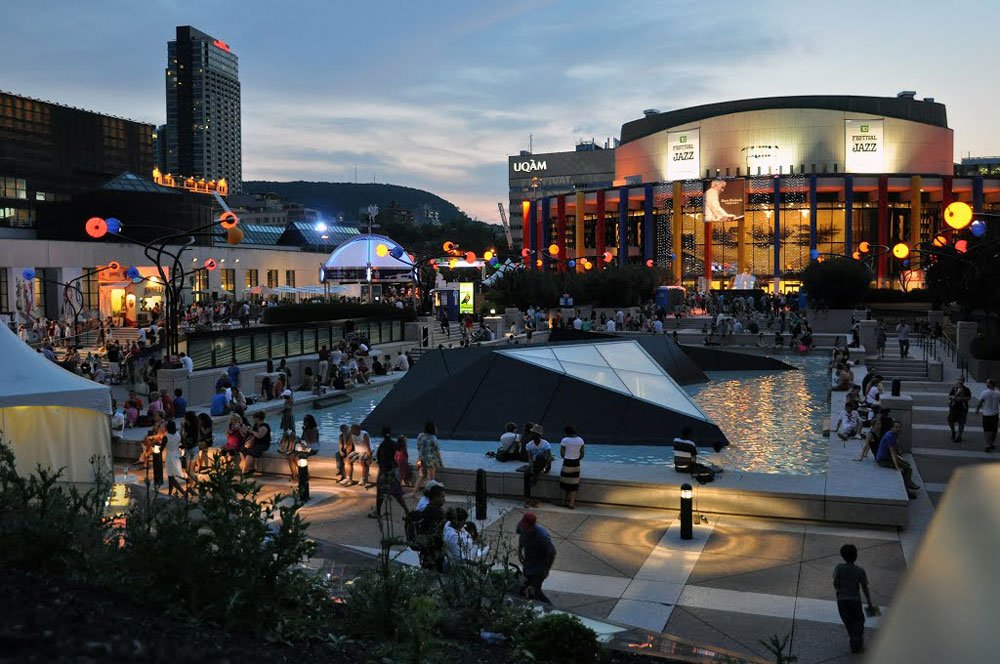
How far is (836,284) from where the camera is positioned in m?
44.0

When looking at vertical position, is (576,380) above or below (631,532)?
above

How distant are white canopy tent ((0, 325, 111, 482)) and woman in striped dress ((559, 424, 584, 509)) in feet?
23.2

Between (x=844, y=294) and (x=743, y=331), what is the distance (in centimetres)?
581

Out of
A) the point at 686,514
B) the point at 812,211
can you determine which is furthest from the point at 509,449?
the point at 812,211

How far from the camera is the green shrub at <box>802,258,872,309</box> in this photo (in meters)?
43.9

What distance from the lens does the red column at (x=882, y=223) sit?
7894 cm

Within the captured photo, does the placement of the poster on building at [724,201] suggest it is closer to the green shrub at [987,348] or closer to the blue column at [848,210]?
the blue column at [848,210]

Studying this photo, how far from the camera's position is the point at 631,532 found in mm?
12469

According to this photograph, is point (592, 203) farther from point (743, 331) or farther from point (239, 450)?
point (239, 450)

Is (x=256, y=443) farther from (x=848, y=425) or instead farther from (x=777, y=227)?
(x=777, y=227)

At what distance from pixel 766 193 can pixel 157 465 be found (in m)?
76.8

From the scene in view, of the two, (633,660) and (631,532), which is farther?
(631,532)

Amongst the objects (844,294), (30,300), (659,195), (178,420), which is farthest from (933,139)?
(178,420)

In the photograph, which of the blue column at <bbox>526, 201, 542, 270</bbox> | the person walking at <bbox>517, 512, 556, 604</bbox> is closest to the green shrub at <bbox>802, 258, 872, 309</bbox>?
the person walking at <bbox>517, 512, 556, 604</bbox>
